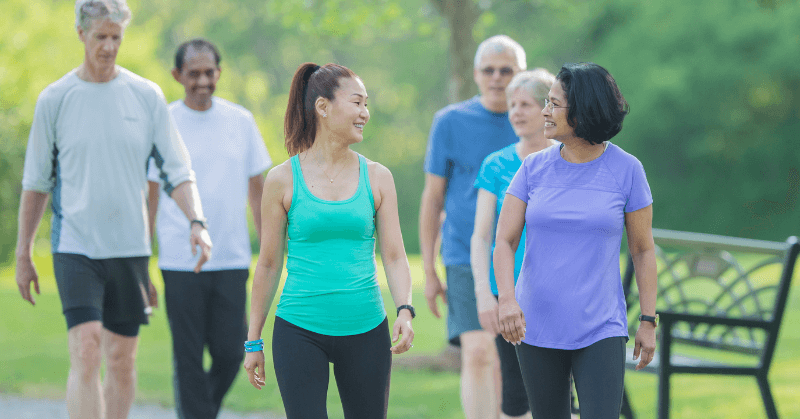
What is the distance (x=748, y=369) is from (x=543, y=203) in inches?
102

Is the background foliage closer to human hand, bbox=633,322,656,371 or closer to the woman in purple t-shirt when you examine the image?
the woman in purple t-shirt

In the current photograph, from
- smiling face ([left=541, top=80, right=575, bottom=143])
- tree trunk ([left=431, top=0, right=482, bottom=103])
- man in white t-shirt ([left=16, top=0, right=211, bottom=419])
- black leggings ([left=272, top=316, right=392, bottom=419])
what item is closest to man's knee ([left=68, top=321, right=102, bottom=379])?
man in white t-shirt ([left=16, top=0, right=211, bottom=419])

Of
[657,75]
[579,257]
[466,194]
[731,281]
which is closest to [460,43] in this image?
[731,281]

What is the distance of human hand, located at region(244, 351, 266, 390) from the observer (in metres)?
3.80

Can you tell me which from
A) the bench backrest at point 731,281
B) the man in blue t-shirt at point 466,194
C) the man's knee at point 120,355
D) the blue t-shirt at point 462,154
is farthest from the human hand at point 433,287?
the man's knee at point 120,355

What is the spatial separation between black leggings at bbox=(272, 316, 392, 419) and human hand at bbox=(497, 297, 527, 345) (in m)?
0.47

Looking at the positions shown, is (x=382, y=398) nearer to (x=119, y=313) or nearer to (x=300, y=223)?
(x=300, y=223)

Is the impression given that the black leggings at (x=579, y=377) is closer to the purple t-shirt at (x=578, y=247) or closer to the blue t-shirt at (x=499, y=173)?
the purple t-shirt at (x=578, y=247)

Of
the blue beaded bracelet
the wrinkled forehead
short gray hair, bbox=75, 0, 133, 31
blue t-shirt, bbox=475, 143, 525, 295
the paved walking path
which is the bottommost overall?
the paved walking path

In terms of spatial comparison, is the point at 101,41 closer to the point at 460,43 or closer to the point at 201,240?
the point at 201,240

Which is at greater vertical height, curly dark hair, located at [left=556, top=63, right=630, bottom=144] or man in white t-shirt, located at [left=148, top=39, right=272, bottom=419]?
curly dark hair, located at [left=556, top=63, right=630, bottom=144]

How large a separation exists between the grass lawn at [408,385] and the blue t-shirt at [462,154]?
242 centimetres

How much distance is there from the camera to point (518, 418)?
523cm

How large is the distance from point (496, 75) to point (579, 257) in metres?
2.16
